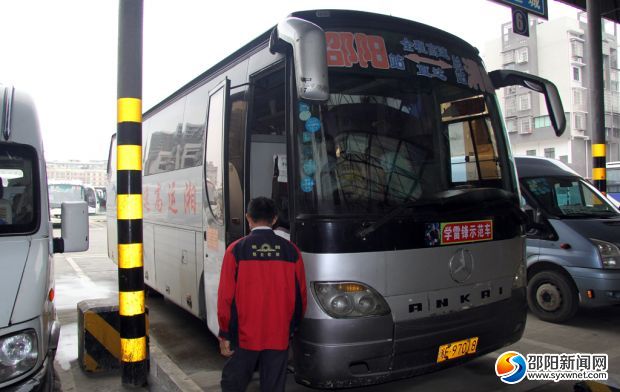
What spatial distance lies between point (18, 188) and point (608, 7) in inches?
528

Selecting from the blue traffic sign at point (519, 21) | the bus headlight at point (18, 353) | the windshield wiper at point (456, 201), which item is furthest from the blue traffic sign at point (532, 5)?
the bus headlight at point (18, 353)

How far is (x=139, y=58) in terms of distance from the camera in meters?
4.06

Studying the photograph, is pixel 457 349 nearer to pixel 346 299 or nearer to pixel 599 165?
pixel 346 299

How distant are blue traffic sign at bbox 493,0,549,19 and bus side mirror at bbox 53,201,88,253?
798 centimetres

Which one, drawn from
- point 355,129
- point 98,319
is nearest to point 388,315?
point 355,129

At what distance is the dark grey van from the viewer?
A: 6.18 metres

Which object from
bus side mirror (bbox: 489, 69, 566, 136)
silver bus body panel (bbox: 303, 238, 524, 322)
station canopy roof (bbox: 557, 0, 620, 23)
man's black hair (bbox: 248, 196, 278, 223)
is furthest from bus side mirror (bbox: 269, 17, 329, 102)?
station canopy roof (bbox: 557, 0, 620, 23)

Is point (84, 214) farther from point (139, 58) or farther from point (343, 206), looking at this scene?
point (343, 206)

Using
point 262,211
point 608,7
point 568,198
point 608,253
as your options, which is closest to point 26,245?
point 262,211

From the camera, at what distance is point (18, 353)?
2994 mm

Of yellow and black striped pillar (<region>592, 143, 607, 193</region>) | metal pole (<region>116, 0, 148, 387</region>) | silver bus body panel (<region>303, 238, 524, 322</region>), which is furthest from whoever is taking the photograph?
yellow and black striped pillar (<region>592, 143, 607, 193</region>)

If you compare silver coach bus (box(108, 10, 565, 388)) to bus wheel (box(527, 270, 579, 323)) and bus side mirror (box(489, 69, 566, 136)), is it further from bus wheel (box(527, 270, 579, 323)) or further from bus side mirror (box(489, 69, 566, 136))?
bus wheel (box(527, 270, 579, 323))

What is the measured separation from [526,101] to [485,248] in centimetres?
4250

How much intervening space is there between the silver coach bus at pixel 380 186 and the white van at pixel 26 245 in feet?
4.72
